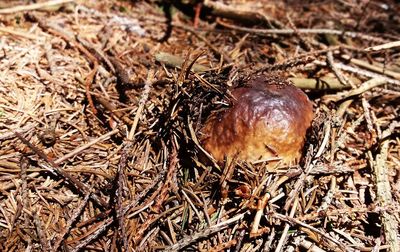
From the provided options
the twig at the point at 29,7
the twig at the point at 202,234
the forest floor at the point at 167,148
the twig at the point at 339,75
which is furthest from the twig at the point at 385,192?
the twig at the point at 29,7

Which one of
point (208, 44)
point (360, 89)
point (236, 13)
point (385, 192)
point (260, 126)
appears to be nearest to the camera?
point (260, 126)

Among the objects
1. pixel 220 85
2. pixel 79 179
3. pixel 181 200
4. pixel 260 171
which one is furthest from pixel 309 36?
pixel 79 179

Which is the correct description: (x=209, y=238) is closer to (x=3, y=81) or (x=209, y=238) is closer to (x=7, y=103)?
(x=7, y=103)

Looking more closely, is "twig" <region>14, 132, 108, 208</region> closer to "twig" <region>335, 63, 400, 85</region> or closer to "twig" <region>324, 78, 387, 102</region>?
"twig" <region>324, 78, 387, 102</region>

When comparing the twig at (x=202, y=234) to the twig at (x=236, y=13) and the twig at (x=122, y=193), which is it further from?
the twig at (x=236, y=13)

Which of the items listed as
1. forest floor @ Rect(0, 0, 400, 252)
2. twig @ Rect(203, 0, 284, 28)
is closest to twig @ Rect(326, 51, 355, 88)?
forest floor @ Rect(0, 0, 400, 252)

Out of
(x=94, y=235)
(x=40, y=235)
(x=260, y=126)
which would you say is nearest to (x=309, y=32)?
(x=260, y=126)

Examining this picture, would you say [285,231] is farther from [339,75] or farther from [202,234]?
[339,75]
